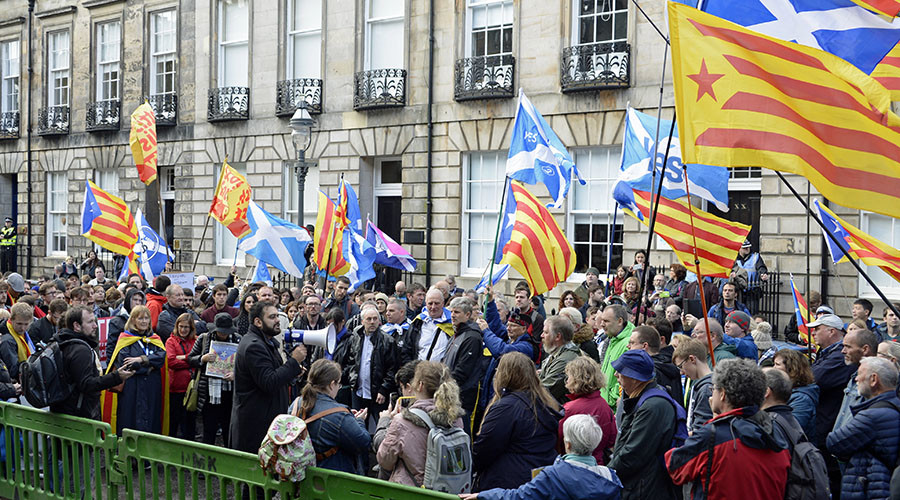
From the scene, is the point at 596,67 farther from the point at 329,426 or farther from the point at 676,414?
the point at 329,426

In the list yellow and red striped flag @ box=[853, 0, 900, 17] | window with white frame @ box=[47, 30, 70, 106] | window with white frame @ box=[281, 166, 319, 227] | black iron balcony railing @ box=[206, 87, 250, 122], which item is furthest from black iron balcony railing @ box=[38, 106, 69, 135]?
yellow and red striped flag @ box=[853, 0, 900, 17]

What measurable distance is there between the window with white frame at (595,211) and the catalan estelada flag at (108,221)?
8387 millimetres

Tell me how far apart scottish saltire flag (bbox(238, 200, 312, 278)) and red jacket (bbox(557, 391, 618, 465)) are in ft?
27.5

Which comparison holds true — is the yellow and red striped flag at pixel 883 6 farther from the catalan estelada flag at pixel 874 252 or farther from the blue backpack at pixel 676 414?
the blue backpack at pixel 676 414

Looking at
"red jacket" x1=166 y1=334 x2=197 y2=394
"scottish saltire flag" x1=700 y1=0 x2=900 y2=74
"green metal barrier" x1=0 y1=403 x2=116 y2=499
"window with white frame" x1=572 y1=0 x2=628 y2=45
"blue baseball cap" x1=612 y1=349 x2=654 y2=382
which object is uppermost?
"window with white frame" x1=572 y1=0 x2=628 y2=45

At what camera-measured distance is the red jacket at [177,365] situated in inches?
357

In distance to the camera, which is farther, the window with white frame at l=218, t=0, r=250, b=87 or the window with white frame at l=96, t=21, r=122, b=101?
the window with white frame at l=96, t=21, r=122, b=101

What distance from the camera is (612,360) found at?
314 inches

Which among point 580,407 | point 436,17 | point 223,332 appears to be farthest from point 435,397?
point 436,17

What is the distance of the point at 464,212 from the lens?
2020 centimetres

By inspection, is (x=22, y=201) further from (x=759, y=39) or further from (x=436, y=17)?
(x=759, y=39)

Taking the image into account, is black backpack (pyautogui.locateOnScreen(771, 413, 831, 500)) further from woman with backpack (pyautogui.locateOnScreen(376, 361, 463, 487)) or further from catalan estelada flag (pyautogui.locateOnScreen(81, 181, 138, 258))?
catalan estelada flag (pyautogui.locateOnScreen(81, 181, 138, 258))

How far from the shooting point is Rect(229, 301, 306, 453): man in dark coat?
7223mm

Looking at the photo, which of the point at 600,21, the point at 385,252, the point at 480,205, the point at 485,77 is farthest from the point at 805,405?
the point at 485,77
